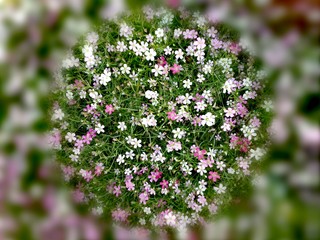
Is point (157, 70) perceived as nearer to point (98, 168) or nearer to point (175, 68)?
point (175, 68)

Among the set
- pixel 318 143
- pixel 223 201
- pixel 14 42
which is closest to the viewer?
pixel 318 143

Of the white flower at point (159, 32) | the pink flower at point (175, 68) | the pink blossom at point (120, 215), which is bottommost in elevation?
the pink blossom at point (120, 215)

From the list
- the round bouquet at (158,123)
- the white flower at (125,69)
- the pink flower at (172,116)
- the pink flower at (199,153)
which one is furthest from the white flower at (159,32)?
the pink flower at (199,153)

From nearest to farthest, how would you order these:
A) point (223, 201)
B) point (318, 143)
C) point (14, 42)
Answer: point (318, 143) → point (14, 42) → point (223, 201)

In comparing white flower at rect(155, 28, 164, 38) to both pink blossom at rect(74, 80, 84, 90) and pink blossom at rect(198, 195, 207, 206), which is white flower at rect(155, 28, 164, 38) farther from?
pink blossom at rect(198, 195, 207, 206)

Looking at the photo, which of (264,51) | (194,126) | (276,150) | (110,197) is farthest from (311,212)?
(110,197)

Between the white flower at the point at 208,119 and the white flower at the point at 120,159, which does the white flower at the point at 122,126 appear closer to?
the white flower at the point at 120,159

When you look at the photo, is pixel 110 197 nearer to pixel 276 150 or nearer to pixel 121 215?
pixel 121 215
